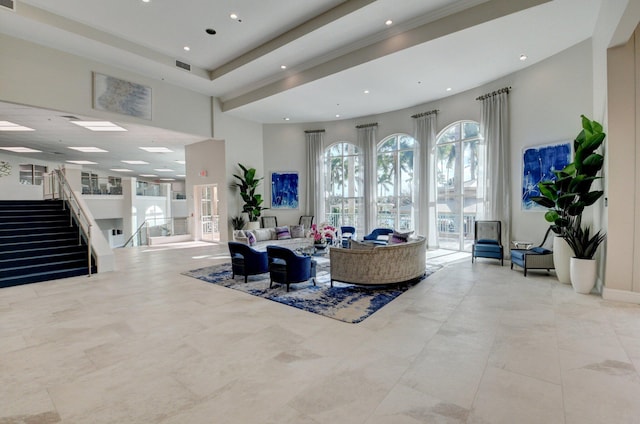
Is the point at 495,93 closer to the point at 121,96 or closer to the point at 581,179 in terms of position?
the point at 581,179

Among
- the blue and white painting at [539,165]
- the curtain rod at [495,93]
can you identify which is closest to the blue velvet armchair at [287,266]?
the blue and white painting at [539,165]

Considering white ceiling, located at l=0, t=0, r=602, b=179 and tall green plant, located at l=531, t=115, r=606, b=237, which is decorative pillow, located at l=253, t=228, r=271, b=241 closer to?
white ceiling, located at l=0, t=0, r=602, b=179

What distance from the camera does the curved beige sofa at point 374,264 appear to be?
5105mm

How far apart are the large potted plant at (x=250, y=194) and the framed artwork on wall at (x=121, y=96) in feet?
11.7

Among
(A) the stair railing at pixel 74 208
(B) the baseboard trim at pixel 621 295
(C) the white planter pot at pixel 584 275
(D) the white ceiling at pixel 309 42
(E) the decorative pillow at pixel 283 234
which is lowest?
(B) the baseboard trim at pixel 621 295

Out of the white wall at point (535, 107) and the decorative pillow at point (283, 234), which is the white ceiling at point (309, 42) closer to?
the white wall at point (535, 107)

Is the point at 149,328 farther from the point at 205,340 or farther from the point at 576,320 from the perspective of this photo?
the point at 576,320

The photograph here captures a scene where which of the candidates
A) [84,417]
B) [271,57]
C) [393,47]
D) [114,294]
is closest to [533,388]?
[84,417]

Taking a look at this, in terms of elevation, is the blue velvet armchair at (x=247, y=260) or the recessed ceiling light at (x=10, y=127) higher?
the recessed ceiling light at (x=10, y=127)

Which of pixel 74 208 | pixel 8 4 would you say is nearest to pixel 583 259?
pixel 74 208

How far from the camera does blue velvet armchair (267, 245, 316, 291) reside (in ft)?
17.4

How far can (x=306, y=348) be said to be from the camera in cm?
319

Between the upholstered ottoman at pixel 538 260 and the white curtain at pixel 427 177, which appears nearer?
the upholstered ottoman at pixel 538 260

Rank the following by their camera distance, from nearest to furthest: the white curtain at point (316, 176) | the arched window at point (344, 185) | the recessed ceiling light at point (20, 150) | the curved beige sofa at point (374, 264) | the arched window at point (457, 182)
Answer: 1. the curved beige sofa at point (374, 264)
2. the arched window at point (457, 182)
3. the arched window at point (344, 185)
4. the white curtain at point (316, 176)
5. the recessed ceiling light at point (20, 150)
